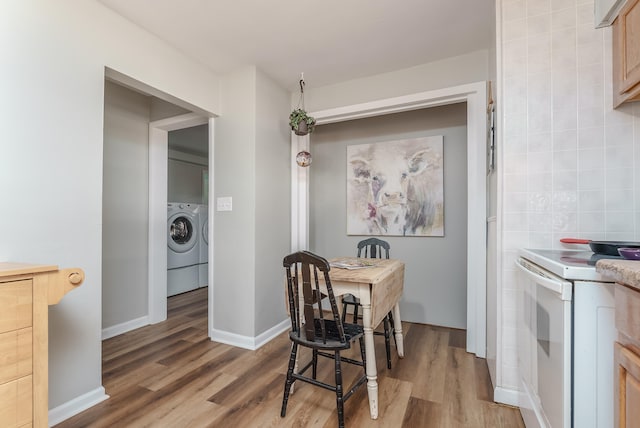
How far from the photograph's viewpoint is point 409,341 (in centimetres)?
269

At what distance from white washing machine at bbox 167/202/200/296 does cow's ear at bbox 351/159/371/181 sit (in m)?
2.62

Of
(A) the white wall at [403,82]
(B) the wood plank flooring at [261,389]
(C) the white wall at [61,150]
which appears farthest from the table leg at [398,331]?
(C) the white wall at [61,150]

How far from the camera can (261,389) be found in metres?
1.91

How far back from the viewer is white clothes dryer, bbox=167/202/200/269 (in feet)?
13.9

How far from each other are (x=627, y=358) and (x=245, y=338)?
240 cm

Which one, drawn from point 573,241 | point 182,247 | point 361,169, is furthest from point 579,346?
point 182,247

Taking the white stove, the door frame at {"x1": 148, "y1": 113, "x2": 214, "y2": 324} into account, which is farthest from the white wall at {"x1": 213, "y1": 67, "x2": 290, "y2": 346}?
the white stove

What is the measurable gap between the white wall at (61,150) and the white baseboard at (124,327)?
1.11 metres

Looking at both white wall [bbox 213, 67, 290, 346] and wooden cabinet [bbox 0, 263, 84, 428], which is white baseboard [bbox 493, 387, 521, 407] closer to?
white wall [bbox 213, 67, 290, 346]

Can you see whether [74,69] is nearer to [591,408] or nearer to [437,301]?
[591,408]

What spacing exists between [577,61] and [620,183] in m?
0.64

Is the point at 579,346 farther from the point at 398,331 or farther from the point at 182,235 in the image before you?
the point at 182,235

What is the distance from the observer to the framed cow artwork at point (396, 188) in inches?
124

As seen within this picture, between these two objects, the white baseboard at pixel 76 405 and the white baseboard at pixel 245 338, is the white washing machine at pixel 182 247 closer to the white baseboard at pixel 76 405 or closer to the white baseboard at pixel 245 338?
the white baseboard at pixel 245 338
